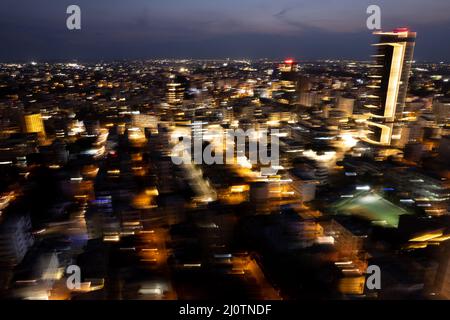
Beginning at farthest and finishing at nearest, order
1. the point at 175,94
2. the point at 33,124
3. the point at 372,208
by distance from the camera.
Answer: the point at 175,94, the point at 33,124, the point at 372,208

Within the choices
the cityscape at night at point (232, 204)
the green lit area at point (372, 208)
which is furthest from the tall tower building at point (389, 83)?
the green lit area at point (372, 208)

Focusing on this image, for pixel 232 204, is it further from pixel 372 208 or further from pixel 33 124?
pixel 33 124

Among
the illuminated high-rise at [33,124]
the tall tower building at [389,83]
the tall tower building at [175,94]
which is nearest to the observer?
the tall tower building at [389,83]

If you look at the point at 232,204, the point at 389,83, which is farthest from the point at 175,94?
the point at 232,204

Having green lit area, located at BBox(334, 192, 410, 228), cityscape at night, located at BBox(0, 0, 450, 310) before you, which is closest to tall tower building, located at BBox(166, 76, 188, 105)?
cityscape at night, located at BBox(0, 0, 450, 310)

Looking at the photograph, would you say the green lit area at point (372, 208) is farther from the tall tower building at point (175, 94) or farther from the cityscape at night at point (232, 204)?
the tall tower building at point (175, 94)

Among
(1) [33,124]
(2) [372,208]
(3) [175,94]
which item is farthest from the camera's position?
(3) [175,94]

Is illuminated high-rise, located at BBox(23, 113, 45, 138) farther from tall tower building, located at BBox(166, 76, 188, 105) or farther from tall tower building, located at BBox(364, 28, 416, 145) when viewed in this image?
tall tower building, located at BBox(364, 28, 416, 145)

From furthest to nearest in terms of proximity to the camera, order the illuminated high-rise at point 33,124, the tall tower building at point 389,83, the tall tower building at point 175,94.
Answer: the tall tower building at point 175,94 → the illuminated high-rise at point 33,124 → the tall tower building at point 389,83
